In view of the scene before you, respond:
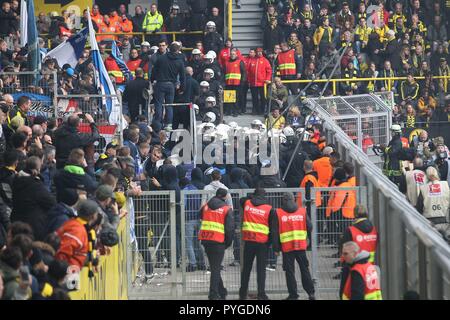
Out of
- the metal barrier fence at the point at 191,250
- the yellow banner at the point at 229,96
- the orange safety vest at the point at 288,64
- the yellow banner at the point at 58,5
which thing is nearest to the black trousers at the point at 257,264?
the metal barrier fence at the point at 191,250

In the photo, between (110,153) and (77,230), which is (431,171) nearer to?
(110,153)

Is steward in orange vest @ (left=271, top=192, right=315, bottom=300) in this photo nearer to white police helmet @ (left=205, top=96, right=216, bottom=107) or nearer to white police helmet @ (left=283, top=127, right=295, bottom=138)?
white police helmet @ (left=283, top=127, right=295, bottom=138)

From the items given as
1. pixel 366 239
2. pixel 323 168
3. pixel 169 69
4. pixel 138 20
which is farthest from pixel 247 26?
pixel 366 239

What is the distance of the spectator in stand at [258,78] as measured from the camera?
107ft

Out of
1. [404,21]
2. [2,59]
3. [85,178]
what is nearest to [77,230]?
[85,178]

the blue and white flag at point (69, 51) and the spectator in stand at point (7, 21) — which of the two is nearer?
the blue and white flag at point (69, 51)

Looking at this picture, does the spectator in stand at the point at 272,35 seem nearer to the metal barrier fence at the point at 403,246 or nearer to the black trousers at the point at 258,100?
the black trousers at the point at 258,100

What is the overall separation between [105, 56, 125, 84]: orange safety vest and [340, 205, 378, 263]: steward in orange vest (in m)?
13.8

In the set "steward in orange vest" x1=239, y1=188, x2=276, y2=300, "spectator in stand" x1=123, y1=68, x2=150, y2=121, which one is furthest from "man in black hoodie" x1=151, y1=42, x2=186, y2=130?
"steward in orange vest" x1=239, y1=188, x2=276, y2=300

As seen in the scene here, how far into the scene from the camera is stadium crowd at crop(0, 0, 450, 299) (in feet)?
49.9

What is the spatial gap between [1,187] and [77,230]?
1983 millimetres

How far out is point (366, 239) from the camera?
17.1 metres

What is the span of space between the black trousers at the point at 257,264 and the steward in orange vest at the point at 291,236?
192 millimetres

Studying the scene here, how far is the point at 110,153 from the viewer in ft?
69.4
